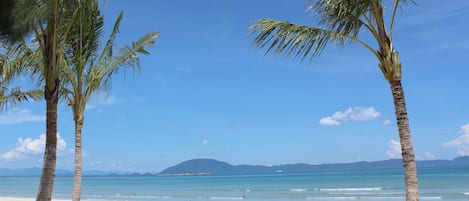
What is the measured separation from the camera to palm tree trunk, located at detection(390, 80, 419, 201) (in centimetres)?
578

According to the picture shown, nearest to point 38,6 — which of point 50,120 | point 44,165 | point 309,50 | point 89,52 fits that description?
point 50,120

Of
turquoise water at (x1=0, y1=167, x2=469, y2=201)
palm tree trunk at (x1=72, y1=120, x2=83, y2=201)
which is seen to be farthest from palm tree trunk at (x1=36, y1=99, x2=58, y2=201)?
turquoise water at (x1=0, y1=167, x2=469, y2=201)

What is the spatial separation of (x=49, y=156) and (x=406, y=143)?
4706mm

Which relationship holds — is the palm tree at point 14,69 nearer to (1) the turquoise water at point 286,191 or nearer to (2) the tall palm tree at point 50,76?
(2) the tall palm tree at point 50,76

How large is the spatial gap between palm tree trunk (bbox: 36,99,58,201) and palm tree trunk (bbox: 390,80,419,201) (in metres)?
4.55

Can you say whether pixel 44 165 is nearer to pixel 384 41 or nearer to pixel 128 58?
pixel 128 58

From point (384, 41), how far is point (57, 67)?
4420mm

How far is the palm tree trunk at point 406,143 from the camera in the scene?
5.78m

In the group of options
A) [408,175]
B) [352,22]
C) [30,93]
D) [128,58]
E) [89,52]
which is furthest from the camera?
[30,93]

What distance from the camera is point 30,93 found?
10.9 metres

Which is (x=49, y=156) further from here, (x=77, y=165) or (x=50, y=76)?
(x=77, y=165)

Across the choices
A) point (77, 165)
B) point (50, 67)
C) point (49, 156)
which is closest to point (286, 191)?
point (77, 165)

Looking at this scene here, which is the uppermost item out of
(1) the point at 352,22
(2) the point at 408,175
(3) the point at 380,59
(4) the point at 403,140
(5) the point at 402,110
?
(1) the point at 352,22

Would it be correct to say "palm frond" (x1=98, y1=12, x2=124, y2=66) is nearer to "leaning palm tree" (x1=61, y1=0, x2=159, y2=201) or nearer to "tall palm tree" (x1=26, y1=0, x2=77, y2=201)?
"leaning palm tree" (x1=61, y1=0, x2=159, y2=201)
